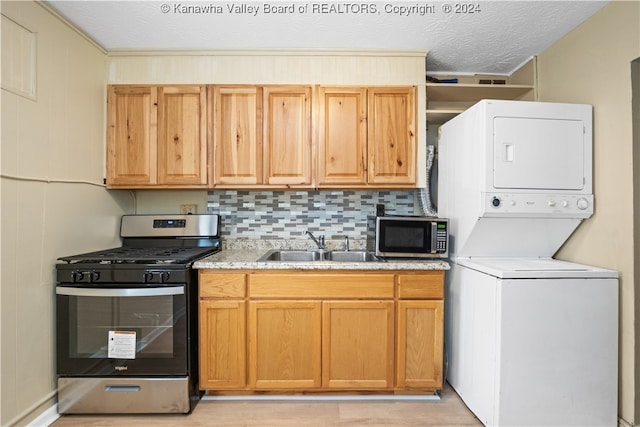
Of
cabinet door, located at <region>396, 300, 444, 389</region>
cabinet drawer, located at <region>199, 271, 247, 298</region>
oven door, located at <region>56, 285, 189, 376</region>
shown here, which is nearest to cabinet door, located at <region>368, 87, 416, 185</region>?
cabinet door, located at <region>396, 300, 444, 389</region>

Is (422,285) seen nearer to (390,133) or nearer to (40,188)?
(390,133)

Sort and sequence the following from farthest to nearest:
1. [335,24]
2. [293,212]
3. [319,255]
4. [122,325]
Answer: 1. [293,212]
2. [319,255]
3. [335,24]
4. [122,325]

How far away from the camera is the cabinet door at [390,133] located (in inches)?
96.2

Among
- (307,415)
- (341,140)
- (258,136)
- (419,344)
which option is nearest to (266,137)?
(258,136)

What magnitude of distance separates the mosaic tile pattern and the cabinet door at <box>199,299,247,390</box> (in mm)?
785

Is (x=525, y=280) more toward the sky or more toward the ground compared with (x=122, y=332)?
more toward the sky

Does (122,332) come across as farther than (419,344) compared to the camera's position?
No

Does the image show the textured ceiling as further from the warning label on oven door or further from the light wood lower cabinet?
the warning label on oven door

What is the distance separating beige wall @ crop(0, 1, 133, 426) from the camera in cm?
170

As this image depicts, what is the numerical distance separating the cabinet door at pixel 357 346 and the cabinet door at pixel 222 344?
0.52m

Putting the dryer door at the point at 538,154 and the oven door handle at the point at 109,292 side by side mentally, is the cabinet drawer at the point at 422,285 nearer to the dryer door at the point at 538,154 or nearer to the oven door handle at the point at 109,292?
the dryer door at the point at 538,154

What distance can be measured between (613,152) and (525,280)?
90 centimetres

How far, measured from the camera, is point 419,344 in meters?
2.13

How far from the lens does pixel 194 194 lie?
2.79 metres
